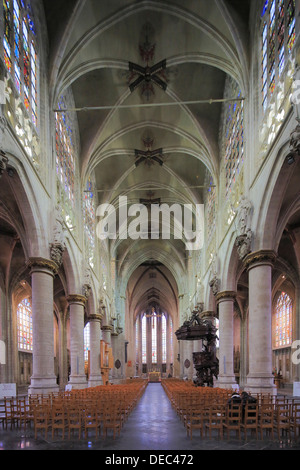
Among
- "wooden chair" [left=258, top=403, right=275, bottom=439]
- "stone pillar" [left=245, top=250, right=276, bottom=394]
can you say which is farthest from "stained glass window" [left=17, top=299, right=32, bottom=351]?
"wooden chair" [left=258, top=403, right=275, bottom=439]

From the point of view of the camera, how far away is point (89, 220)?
31.0 m

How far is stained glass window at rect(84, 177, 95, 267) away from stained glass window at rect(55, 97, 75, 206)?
364 centimetres

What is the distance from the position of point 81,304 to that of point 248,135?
45.0 ft

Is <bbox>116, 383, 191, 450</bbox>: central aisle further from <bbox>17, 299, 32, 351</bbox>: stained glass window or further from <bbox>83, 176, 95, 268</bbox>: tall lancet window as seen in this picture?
<bbox>17, 299, 32, 351</bbox>: stained glass window

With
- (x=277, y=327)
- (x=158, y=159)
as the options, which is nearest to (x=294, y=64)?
(x=158, y=159)

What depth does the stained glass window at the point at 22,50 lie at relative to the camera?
15.0m

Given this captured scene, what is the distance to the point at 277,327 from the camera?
39.1 m

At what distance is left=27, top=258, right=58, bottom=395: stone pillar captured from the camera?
55.3 ft

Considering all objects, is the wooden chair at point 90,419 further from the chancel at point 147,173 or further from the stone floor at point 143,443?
the stone floor at point 143,443

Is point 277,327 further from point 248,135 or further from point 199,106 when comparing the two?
point 248,135

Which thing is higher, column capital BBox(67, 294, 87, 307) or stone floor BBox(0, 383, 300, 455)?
column capital BBox(67, 294, 87, 307)

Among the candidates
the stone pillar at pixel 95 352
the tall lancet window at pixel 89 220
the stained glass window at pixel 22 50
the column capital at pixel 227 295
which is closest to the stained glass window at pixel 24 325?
the stone pillar at pixel 95 352

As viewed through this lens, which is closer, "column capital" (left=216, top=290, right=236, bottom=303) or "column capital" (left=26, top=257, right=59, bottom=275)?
"column capital" (left=26, top=257, right=59, bottom=275)

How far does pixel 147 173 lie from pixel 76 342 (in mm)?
16377
